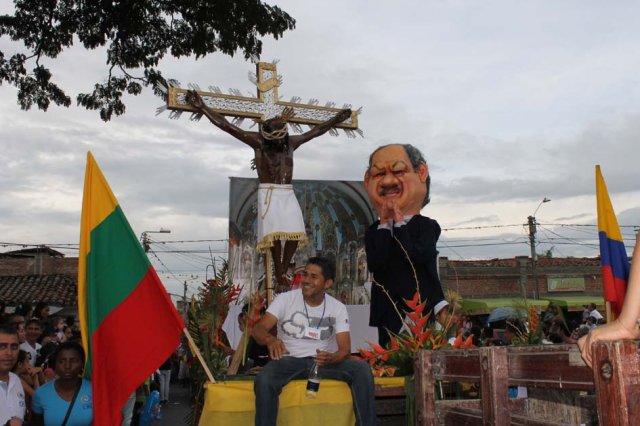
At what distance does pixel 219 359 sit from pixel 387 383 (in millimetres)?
1385

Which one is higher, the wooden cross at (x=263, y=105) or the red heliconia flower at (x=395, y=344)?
the wooden cross at (x=263, y=105)

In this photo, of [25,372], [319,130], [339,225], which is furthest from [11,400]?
[339,225]

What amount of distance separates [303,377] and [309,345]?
26 cm

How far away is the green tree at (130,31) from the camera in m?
9.81

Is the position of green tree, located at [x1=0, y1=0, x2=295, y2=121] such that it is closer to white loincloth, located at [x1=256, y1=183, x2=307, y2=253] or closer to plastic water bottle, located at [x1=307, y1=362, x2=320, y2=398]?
white loincloth, located at [x1=256, y1=183, x2=307, y2=253]

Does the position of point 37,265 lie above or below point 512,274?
above

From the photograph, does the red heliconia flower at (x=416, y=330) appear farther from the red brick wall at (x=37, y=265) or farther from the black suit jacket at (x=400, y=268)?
the red brick wall at (x=37, y=265)

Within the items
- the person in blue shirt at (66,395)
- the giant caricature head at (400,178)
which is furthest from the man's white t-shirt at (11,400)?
the giant caricature head at (400,178)

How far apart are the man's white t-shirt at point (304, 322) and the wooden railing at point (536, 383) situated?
1.31 m

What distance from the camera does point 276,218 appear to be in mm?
8133

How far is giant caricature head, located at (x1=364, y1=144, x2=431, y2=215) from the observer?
7.73 metres

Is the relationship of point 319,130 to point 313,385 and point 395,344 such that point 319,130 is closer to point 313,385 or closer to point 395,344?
point 395,344

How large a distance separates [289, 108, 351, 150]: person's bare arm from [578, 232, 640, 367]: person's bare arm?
6824 millimetres

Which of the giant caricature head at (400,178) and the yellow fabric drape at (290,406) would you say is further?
the giant caricature head at (400,178)
